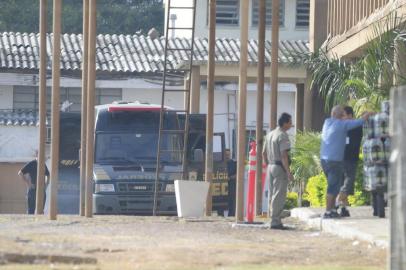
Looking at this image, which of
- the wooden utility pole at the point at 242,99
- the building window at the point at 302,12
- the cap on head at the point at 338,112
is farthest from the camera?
the building window at the point at 302,12

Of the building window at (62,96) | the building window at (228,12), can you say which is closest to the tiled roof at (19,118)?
the building window at (62,96)

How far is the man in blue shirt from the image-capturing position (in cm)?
1781

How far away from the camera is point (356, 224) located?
55.5 feet

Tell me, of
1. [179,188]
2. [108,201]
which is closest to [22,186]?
[108,201]

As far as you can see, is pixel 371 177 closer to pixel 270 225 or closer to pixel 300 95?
pixel 270 225

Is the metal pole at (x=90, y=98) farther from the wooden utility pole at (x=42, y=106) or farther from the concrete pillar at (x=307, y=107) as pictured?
the concrete pillar at (x=307, y=107)

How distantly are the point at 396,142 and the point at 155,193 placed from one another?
15584mm

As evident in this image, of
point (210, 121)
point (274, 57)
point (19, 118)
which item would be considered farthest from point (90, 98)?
point (19, 118)

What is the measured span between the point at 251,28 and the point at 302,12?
239cm

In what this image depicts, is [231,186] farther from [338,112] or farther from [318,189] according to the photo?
[338,112]

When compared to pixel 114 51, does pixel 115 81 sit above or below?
below

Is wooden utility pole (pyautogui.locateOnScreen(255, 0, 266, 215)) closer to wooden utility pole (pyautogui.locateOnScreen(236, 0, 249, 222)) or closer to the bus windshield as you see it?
wooden utility pole (pyautogui.locateOnScreen(236, 0, 249, 222))

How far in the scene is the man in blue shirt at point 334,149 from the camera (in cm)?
1781

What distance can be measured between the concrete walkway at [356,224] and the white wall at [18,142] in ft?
55.1
